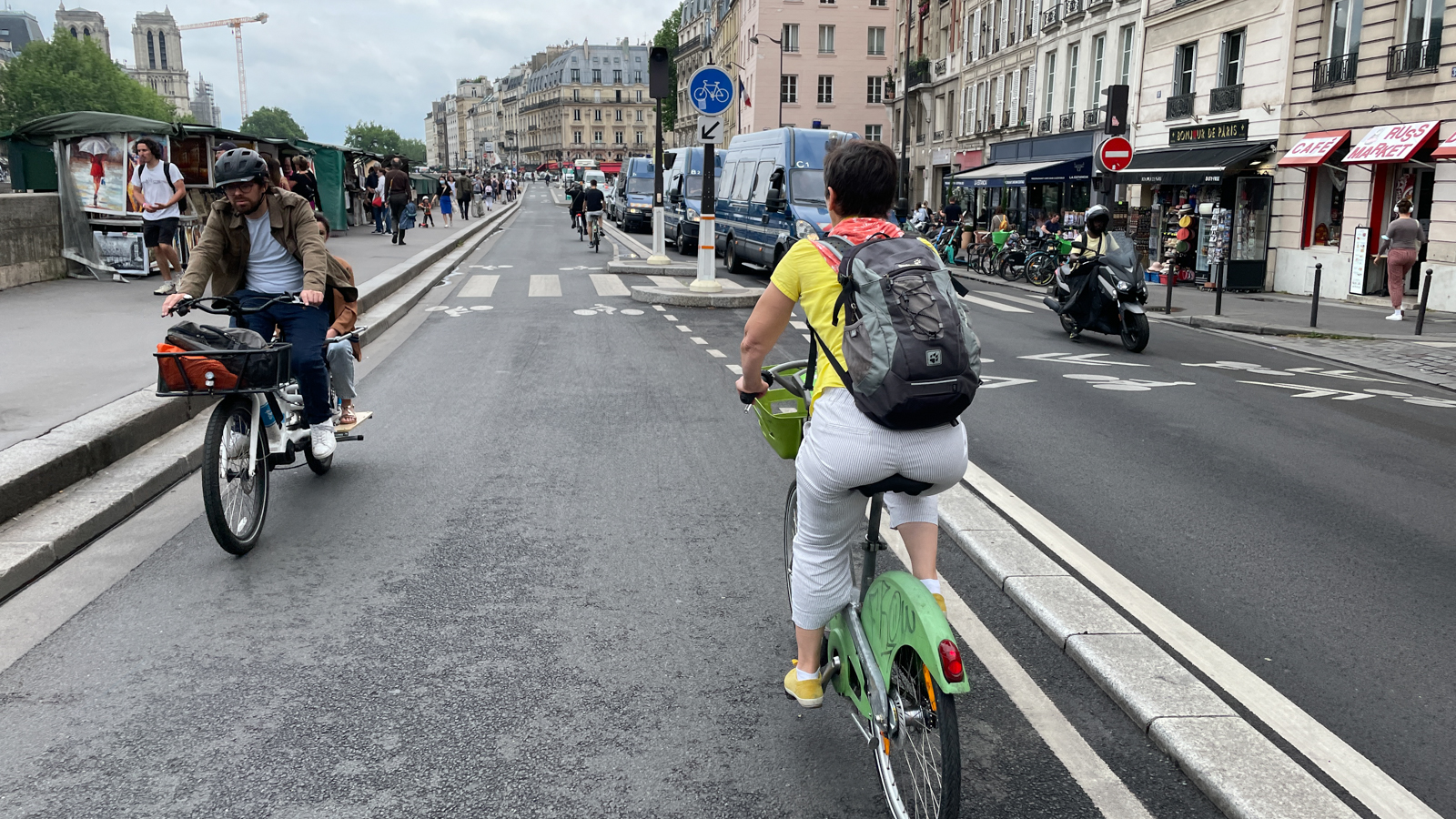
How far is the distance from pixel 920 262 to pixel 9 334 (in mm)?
9987

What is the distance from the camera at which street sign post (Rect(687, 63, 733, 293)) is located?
1496 cm

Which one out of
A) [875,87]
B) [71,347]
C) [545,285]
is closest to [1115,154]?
[545,285]

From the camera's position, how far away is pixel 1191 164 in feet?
77.7

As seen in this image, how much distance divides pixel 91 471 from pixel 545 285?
1336 centimetres

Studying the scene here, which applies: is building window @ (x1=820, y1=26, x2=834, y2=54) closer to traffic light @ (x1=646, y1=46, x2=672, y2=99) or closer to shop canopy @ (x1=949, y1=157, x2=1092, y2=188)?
shop canopy @ (x1=949, y1=157, x2=1092, y2=188)

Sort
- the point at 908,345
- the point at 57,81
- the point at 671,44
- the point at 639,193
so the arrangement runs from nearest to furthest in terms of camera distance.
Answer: the point at 908,345 → the point at 639,193 → the point at 57,81 → the point at 671,44

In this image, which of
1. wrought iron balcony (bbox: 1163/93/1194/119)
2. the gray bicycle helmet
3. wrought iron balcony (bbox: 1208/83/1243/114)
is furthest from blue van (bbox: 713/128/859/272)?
the gray bicycle helmet

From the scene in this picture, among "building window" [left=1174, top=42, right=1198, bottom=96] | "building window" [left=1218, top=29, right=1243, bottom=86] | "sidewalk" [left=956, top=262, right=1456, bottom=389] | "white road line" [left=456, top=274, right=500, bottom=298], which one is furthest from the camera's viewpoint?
"building window" [left=1174, top=42, right=1198, bottom=96]

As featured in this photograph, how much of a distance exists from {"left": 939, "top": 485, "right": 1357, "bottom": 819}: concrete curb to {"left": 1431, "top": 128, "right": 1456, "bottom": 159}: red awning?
52.0ft

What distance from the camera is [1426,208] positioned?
1942 cm

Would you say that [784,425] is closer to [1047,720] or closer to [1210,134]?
[1047,720]

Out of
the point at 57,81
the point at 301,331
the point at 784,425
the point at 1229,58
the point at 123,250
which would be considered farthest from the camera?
the point at 57,81

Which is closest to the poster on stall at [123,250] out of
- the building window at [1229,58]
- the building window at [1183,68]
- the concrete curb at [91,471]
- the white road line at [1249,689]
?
the concrete curb at [91,471]

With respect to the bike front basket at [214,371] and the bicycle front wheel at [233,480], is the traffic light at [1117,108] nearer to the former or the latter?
the bicycle front wheel at [233,480]
